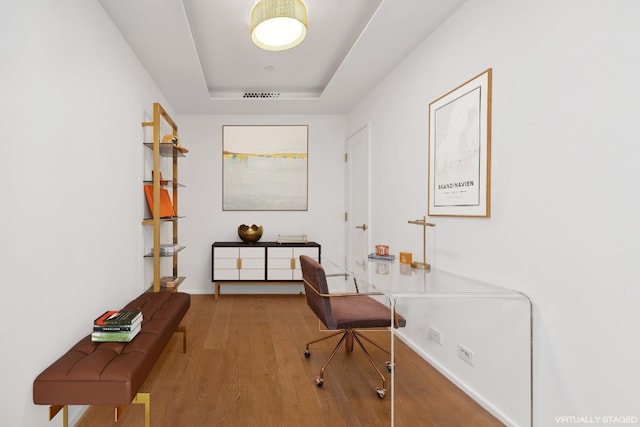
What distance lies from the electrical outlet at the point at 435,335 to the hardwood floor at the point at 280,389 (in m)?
0.23

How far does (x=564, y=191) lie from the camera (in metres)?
1.51

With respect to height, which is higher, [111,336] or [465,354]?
[111,336]

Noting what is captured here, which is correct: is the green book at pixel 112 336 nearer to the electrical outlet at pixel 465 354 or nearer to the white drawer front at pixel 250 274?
the electrical outlet at pixel 465 354

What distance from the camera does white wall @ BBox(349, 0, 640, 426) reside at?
1.28 meters

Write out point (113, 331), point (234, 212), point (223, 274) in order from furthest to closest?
point (234, 212), point (223, 274), point (113, 331)

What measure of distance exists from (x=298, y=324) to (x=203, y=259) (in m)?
1.99

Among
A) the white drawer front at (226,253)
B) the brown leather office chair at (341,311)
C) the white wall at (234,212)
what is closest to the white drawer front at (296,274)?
the white wall at (234,212)

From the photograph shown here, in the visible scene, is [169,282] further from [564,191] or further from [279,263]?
[564,191]

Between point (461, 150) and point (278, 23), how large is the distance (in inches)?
64.0

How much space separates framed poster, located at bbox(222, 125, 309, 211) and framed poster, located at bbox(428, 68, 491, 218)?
2611 mm

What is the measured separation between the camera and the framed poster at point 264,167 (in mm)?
4824

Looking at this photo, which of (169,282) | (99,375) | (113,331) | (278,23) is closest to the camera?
(99,375)

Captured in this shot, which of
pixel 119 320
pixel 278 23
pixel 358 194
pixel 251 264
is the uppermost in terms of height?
pixel 278 23

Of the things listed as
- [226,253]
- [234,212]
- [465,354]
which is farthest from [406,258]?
[234,212]
